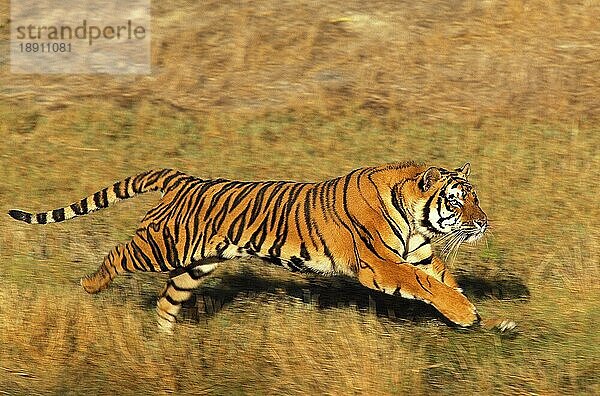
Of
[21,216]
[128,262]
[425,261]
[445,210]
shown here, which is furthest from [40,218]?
[445,210]

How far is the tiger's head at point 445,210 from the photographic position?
778cm

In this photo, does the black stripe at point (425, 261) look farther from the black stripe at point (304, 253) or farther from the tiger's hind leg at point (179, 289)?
the tiger's hind leg at point (179, 289)

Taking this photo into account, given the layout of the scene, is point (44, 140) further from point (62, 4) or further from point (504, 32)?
point (504, 32)

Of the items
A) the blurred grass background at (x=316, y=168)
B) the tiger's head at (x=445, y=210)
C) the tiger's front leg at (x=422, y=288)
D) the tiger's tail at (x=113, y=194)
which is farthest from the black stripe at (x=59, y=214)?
the tiger's head at (x=445, y=210)

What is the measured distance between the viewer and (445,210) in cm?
779

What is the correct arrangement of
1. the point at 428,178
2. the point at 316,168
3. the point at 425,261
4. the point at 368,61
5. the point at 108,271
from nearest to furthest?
the point at 428,178
the point at 425,261
the point at 108,271
the point at 316,168
the point at 368,61

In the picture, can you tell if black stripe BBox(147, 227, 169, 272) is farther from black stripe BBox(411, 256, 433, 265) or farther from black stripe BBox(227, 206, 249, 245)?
black stripe BBox(411, 256, 433, 265)

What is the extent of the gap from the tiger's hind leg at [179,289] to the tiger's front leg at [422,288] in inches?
47.0

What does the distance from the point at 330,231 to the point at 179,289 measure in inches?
46.8

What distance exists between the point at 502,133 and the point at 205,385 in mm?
7158

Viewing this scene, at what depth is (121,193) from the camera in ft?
27.5

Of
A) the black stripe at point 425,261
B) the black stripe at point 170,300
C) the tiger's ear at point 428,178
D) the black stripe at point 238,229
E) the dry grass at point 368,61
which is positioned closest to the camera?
the tiger's ear at point 428,178

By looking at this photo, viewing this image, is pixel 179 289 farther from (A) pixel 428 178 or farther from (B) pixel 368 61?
(B) pixel 368 61

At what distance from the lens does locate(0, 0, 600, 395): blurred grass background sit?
7281mm
